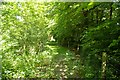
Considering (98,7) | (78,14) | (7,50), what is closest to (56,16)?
(78,14)

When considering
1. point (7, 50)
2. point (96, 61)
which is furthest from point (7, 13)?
point (96, 61)

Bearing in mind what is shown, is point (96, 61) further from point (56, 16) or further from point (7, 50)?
point (7, 50)

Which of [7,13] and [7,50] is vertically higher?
[7,13]

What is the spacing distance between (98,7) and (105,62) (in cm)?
47

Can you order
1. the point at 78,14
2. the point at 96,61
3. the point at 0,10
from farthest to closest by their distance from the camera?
the point at 78,14 → the point at 96,61 → the point at 0,10

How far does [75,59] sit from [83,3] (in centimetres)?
52

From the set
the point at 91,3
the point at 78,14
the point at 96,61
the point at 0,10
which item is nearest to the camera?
the point at 91,3

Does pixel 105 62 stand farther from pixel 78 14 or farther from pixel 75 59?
pixel 78 14

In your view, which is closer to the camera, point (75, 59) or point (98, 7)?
point (98, 7)

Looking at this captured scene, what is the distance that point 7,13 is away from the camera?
1.88 metres

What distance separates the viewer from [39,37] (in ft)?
6.63

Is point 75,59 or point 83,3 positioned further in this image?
point 75,59

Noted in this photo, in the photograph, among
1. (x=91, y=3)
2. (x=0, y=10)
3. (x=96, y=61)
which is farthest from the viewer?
(x=96, y=61)

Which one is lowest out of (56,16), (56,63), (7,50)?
(56,63)
